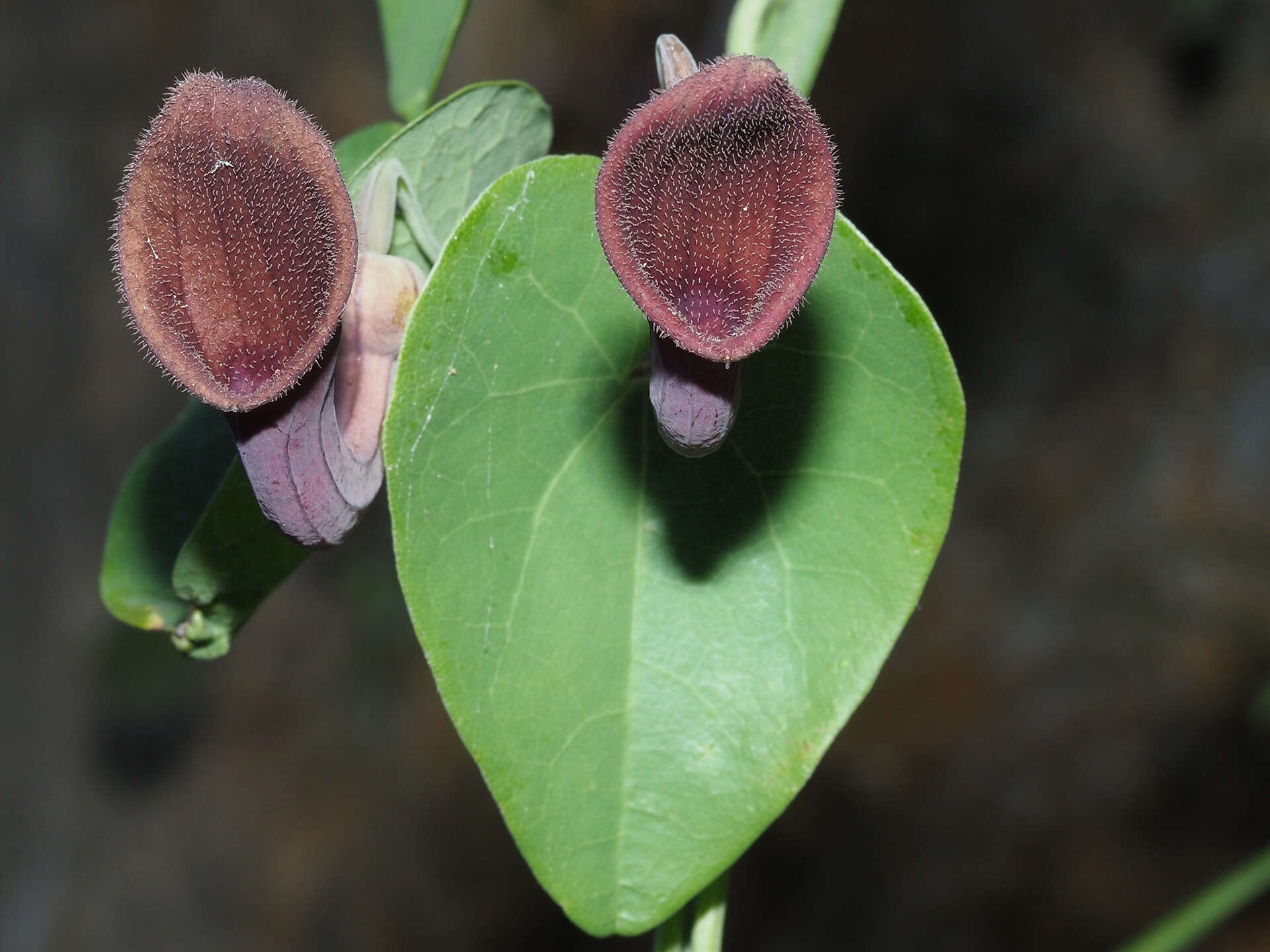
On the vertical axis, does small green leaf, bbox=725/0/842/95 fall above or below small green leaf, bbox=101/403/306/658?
above

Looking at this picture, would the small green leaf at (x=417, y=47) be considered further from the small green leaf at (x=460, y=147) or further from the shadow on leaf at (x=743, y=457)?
the shadow on leaf at (x=743, y=457)

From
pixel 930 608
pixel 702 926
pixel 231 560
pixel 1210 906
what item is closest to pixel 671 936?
pixel 702 926

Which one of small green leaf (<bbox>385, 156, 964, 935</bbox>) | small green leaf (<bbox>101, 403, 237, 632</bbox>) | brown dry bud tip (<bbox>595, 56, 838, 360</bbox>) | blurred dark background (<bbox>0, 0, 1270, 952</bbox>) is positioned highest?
brown dry bud tip (<bbox>595, 56, 838, 360</bbox>)

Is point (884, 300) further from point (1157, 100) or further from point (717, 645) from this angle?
point (1157, 100)

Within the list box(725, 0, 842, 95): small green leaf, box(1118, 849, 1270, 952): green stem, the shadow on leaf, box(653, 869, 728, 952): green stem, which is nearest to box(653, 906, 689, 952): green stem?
box(653, 869, 728, 952): green stem

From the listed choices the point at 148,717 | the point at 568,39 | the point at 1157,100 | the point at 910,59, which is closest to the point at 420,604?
the point at 1157,100

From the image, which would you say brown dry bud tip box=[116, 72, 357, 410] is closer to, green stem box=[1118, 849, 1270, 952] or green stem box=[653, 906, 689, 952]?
green stem box=[653, 906, 689, 952]

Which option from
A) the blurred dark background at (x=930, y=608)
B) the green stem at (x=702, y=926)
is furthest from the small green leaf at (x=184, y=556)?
the blurred dark background at (x=930, y=608)

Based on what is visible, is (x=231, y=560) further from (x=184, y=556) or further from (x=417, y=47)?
(x=417, y=47)
